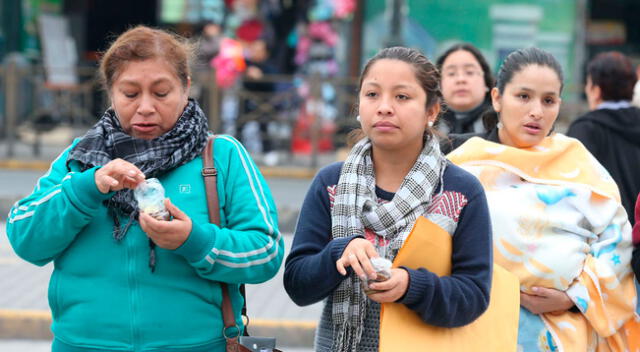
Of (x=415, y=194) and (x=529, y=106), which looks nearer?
(x=415, y=194)

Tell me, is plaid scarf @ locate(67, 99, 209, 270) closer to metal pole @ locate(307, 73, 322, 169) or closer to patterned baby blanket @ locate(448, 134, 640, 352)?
patterned baby blanket @ locate(448, 134, 640, 352)

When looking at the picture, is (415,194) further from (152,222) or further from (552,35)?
(552,35)

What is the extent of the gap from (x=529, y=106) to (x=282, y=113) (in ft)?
31.4

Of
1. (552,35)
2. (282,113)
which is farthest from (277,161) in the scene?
(552,35)

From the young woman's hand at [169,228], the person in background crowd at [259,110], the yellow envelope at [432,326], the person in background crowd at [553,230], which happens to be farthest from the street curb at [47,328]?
the person in background crowd at [259,110]

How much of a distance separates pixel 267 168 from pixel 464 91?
8.29 meters

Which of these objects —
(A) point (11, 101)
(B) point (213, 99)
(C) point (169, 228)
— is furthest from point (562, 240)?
(A) point (11, 101)

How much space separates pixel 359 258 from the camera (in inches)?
95.3

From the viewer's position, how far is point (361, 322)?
264cm

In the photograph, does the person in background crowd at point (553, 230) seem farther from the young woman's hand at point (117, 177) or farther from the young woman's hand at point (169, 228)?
the young woman's hand at point (117, 177)

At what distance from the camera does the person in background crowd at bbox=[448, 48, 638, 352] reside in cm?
304

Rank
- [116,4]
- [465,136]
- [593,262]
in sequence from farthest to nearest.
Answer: [116,4], [465,136], [593,262]

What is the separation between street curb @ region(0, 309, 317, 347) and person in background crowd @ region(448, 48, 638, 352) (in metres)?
3.22

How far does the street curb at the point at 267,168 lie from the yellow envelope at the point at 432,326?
31.4ft
